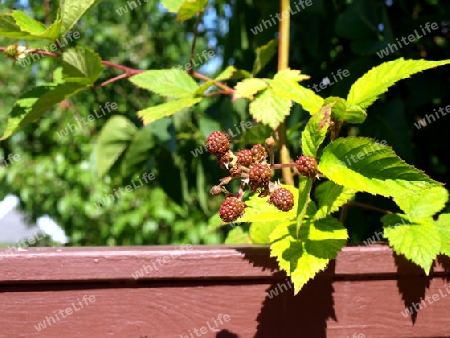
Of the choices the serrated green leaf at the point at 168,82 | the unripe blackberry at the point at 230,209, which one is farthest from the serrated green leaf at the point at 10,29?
the unripe blackberry at the point at 230,209

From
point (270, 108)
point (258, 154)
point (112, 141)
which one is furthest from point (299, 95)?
point (112, 141)

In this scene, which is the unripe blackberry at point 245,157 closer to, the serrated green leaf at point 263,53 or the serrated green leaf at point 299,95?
the serrated green leaf at point 299,95

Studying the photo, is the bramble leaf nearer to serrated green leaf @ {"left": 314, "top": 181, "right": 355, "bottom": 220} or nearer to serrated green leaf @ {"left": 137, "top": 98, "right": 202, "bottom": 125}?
serrated green leaf @ {"left": 314, "top": 181, "right": 355, "bottom": 220}

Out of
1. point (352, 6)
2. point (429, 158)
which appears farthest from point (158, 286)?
point (429, 158)

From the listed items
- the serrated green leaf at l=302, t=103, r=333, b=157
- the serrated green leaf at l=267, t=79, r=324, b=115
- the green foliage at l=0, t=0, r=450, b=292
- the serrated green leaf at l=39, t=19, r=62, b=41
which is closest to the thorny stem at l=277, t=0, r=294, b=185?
the green foliage at l=0, t=0, r=450, b=292

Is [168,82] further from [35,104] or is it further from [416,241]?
[416,241]
